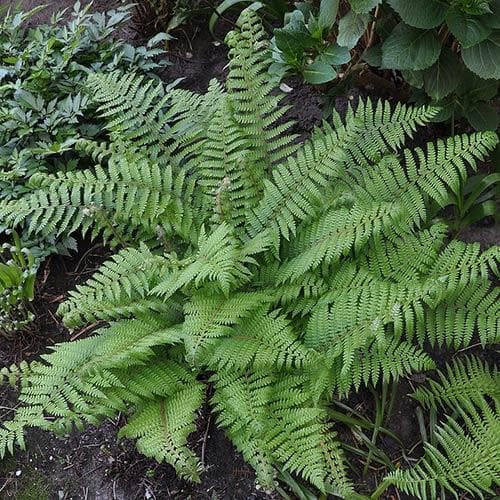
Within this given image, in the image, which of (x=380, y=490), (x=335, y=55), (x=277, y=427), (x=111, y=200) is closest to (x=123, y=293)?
(x=111, y=200)

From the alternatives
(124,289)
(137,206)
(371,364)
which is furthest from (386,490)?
(137,206)

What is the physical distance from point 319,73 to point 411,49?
39 centimetres

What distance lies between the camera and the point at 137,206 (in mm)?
2604

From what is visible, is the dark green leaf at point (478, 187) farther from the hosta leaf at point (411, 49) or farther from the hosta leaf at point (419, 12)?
the hosta leaf at point (419, 12)

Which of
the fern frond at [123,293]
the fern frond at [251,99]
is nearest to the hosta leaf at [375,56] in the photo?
the fern frond at [251,99]

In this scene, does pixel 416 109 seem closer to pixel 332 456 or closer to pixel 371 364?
pixel 371 364

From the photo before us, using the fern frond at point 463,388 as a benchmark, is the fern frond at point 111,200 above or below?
above

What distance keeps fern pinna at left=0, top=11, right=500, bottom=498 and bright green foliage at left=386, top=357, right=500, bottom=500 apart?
0.03 m

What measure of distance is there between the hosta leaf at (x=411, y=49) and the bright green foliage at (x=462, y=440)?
1184mm

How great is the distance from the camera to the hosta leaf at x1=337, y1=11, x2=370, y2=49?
2515 millimetres

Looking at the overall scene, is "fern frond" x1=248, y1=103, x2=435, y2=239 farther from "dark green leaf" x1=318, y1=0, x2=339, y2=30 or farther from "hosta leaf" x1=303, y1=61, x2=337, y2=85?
"dark green leaf" x1=318, y1=0, x2=339, y2=30

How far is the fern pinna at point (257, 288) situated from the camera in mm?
2160

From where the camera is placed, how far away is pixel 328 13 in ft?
8.60

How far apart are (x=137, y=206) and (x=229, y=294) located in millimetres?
566
